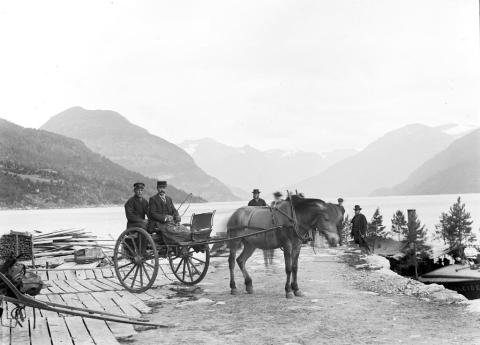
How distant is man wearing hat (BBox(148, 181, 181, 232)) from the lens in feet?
33.8

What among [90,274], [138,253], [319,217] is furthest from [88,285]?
[319,217]

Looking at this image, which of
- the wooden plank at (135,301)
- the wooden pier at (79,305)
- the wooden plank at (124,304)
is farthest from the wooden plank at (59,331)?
the wooden plank at (135,301)

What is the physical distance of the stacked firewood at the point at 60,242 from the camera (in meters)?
16.1

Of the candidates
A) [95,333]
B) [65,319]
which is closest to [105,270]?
[65,319]

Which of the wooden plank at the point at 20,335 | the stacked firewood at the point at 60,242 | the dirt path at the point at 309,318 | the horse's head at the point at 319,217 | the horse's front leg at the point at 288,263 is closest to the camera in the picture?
the wooden plank at the point at 20,335

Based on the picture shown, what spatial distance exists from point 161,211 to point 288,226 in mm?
2849

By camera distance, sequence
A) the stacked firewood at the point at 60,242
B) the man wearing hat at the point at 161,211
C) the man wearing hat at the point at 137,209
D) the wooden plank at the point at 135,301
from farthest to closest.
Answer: the stacked firewood at the point at 60,242, the man wearing hat at the point at 137,209, the man wearing hat at the point at 161,211, the wooden plank at the point at 135,301

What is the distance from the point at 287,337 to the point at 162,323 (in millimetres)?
2087

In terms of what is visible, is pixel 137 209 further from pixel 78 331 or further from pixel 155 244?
pixel 78 331

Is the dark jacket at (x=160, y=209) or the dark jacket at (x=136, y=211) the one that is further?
the dark jacket at (x=136, y=211)

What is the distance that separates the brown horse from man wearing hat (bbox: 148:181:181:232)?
1.32 metres

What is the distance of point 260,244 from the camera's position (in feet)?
33.0

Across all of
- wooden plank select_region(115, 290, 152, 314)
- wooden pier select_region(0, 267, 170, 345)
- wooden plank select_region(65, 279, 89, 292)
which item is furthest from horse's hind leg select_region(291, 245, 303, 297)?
wooden plank select_region(65, 279, 89, 292)

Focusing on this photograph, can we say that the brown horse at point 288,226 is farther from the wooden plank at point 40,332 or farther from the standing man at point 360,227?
the standing man at point 360,227
